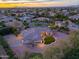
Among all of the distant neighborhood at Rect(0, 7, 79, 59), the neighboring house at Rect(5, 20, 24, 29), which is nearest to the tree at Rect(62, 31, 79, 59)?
the distant neighborhood at Rect(0, 7, 79, 59)

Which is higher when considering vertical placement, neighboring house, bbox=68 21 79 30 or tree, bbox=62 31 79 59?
neighboring house, bbox=68 21 79 30

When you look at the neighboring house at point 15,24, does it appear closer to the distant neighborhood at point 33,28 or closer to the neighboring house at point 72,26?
the distant neighborhood at point 33,28

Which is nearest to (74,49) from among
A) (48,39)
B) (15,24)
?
(48,39)

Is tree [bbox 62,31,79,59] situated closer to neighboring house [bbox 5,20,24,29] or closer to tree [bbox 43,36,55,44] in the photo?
tree [bbox 43,36,55,44]

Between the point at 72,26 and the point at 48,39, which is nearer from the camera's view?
the point at 48,39

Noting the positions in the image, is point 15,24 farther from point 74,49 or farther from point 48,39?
point 74,49

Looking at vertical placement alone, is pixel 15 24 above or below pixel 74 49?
above

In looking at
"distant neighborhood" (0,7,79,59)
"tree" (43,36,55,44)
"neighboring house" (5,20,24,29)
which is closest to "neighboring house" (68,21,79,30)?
"distant neighborhood" (0,7,79,59)

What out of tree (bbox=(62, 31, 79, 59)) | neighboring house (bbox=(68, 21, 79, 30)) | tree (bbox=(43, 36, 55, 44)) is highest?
neighboring house (bbox=(68, 21, 79, 30))

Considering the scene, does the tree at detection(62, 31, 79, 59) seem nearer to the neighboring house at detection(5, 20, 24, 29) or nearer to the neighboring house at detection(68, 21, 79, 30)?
the neighboring house at detection(68, 21, 79, 30)

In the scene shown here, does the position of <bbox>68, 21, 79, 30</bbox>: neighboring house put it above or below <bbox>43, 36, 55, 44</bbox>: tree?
above

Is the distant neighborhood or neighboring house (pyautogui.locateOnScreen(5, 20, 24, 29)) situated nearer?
the distant neighborhood

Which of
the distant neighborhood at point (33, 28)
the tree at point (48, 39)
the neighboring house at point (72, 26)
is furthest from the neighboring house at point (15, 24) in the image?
the neighboring house at point (72, 26)
